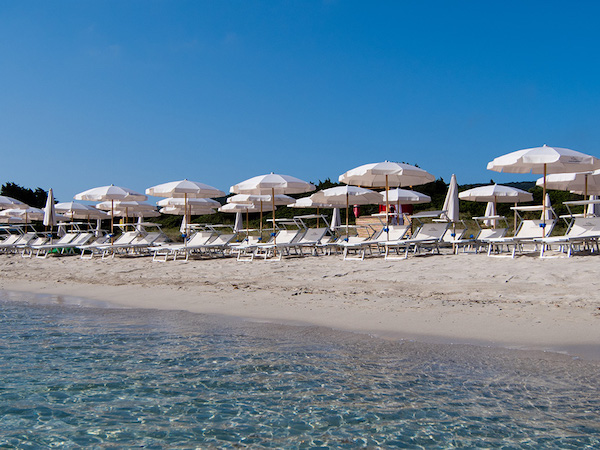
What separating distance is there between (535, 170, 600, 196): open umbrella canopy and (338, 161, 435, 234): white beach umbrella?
2.58 metres

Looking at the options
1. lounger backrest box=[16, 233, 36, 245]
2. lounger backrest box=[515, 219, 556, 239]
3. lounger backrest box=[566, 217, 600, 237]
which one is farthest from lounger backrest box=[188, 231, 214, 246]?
lounger backrest box=[566, 217, 600, 237]

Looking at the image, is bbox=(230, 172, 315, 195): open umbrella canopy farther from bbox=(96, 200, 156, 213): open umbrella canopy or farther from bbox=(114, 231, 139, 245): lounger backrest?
bbox=(96, 200, 156, 213): open umbrella canopy

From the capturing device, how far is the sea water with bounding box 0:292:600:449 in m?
2.82

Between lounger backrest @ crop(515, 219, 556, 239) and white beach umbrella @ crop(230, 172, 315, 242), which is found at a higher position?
white beach umbrella @ crop(230, 172, 315, 242)

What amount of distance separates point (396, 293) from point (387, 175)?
4922 millimetres

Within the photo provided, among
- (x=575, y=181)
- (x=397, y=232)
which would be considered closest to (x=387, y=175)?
(x=397, y=232)

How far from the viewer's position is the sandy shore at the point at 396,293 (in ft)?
15.6

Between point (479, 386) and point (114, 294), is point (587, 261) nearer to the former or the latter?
point (479, 386)

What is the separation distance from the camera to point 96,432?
2.98 m

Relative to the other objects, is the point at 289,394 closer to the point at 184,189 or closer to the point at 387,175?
the point at 387,175

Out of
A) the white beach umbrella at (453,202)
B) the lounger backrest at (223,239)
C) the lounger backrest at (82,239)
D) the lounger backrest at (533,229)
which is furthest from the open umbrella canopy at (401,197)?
the lounger backrest at (82,239)

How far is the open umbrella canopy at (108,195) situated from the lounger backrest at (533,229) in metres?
10.5

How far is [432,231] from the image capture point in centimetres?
1032

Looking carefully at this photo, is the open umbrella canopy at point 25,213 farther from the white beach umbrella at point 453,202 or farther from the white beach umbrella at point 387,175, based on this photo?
the white beach umbrella at point 453,202
